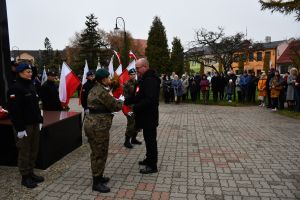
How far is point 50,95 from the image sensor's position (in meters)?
8.30

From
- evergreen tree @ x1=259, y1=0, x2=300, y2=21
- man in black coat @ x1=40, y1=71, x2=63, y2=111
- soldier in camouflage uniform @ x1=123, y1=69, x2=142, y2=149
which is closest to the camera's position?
soldier in camouflage uniform @ x1=123, y1=69, x2=142, y2=149

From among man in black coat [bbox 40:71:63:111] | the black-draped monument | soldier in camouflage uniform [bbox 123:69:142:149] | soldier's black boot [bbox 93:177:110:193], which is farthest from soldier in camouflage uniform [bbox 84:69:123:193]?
man in black coat [bbox 40:71:63:111]

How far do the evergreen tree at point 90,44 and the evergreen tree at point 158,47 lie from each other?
8.64 meters

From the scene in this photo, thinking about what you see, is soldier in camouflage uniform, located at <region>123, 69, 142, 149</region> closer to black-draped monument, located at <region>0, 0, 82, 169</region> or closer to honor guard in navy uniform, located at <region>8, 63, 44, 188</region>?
black-draped monument, located at <region>0, 0, 82, 169</region>

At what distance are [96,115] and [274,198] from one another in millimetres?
2885

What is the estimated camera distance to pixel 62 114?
304 inches

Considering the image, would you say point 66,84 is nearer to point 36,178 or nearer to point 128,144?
point 128,144

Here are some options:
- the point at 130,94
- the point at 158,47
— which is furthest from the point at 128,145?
the point at 158,47

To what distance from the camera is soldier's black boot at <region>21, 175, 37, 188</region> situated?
530cm

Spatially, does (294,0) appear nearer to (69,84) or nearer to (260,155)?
(260,155)

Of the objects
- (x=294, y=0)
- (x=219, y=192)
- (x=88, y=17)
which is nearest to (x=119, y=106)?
(x=219, y=192)

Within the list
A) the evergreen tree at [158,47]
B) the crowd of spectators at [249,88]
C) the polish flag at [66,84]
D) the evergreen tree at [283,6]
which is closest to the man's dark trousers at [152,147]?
the polish flag at [66,84]

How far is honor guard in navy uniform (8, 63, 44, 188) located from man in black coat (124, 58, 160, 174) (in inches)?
65.1

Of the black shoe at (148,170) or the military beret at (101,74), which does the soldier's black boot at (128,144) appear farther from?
the military beret at (101,74)
